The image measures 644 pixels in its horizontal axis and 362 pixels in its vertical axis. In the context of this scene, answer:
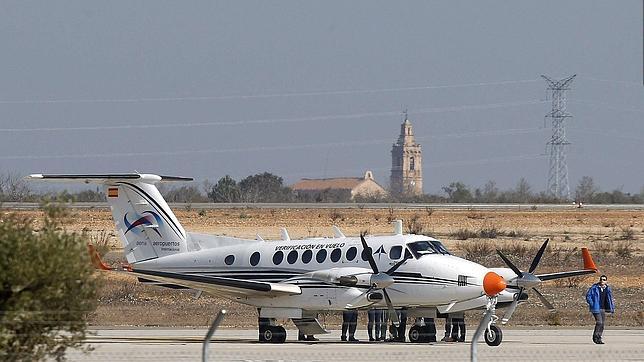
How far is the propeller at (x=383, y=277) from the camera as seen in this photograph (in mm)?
27641

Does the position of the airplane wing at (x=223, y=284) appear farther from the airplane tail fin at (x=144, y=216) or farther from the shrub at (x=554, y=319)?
the shrub at (x=554, y=319)

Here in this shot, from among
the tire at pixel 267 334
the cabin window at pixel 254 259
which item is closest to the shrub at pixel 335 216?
the cabin window at pixel 254 259

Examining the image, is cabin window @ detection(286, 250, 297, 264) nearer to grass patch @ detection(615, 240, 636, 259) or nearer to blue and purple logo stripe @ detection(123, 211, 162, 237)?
blue and purple logo stripe @ detection(123, 211, 162, 237)

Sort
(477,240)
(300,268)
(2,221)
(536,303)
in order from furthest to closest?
(477,240), (536,303), (300,268), (2,221)

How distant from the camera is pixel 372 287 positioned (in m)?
27.7

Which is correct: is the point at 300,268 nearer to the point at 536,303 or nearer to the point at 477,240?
the point at 536,303

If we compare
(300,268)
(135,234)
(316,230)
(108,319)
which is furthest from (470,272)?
(316,230)

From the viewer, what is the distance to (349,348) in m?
25.9

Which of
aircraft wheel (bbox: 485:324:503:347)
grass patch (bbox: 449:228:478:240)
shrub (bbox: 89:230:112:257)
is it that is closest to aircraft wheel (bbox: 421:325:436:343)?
aircraft wheel (bbox: 485:324:503:347)

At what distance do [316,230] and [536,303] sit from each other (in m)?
34.6

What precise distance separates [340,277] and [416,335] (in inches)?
90.2

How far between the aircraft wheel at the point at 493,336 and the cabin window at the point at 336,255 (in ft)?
14.2

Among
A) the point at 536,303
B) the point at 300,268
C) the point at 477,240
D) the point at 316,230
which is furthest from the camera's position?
the point at 316,230

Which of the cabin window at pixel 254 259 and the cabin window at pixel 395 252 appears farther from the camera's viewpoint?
the cabin window at pixel 254 259
